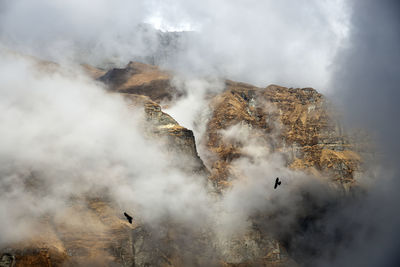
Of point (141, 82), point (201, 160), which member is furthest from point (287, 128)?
point (141, 82)

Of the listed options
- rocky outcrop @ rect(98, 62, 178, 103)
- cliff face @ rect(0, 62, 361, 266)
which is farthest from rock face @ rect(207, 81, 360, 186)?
rocky outcrop @ rect(98, 62, 178, 103)

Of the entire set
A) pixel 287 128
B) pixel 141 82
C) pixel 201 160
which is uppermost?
pixel 141 82

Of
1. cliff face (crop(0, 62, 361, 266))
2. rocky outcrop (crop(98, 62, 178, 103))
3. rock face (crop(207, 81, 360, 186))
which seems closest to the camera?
cliff face (crop(0, 62, 361, 266))

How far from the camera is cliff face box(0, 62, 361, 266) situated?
2367 inches

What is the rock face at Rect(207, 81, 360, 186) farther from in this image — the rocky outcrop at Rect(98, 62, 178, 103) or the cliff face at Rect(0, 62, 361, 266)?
the rocky outcrop at Rect(98, 62, 178, 103)

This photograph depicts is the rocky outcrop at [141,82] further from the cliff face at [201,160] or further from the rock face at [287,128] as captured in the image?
the rock face at [287,128]

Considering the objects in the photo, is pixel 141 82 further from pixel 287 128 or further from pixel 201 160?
pixel 201 160

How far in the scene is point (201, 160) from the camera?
92.4m

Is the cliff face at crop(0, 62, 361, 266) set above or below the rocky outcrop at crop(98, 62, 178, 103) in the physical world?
below

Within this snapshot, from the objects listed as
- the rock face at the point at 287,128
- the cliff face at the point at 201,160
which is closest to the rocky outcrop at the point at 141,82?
the cliff face at the point at 201,160

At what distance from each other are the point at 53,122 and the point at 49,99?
9486 mm

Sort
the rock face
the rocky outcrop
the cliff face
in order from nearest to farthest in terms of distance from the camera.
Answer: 1. the cliff face
2. the rock face
3. the rocky outcrop

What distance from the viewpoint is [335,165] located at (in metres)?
113

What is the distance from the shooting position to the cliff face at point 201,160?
197 feet
